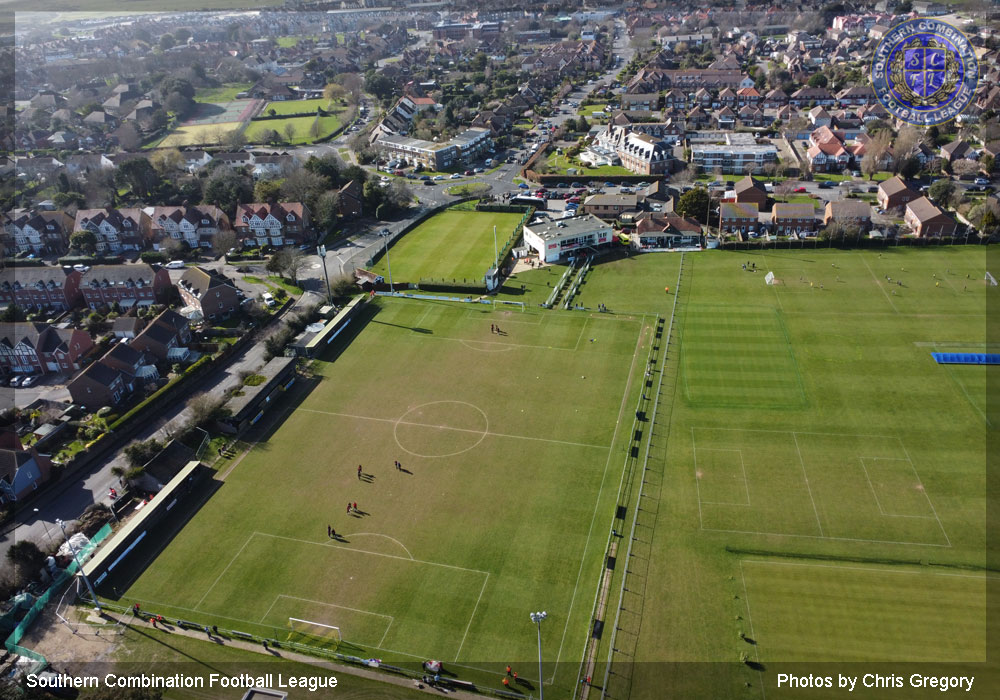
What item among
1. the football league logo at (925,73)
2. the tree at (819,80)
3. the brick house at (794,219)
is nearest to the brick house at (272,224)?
the brick house at (794,219)

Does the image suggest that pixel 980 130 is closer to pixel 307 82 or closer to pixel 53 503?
pixel 53 503

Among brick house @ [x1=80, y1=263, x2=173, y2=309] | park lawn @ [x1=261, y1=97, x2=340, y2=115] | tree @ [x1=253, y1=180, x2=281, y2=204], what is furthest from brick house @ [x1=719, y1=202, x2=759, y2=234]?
park lawn @ [x1=261, y1=97, x2=340, y2=115]

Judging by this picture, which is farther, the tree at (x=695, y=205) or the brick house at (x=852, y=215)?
the tree at (x=695, y=205)

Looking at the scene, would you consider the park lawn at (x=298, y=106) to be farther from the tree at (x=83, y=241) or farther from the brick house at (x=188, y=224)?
the tree at (x=83, y=241)

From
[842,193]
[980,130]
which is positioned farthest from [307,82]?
[980,130]

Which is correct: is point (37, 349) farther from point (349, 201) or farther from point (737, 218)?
point (737, 218)

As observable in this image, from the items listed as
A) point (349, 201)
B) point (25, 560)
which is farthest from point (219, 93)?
point (25, 560)
